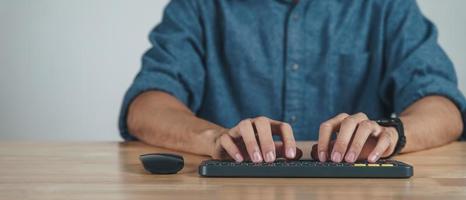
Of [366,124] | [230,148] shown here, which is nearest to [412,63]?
A: [366,124]

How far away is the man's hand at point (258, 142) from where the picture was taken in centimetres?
103

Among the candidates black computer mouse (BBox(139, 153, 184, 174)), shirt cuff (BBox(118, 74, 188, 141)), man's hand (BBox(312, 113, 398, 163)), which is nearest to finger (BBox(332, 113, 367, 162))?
man's hand (BBox(312, 113, 398, 163))

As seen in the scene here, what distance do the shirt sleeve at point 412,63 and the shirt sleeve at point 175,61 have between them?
17.2 inches

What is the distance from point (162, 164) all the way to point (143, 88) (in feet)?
2.26

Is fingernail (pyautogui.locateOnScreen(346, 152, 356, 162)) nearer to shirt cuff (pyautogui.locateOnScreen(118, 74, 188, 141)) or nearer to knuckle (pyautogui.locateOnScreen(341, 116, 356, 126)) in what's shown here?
knuckle (pyautogui.locateOnScreen(341, 116, 356, 126))

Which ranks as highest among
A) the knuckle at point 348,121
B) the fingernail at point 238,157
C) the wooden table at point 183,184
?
the knuckle at point 348,121

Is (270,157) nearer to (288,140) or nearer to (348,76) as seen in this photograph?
(288,140)

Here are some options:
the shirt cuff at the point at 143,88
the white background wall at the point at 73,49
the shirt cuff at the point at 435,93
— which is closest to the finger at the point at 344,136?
the shirt cuff at the point at 435,93

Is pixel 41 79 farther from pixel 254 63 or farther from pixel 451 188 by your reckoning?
pixel 451 188

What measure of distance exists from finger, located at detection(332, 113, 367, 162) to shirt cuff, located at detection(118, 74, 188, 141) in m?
0.65

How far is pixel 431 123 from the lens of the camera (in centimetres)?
145

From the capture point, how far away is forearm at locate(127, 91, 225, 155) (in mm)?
1289

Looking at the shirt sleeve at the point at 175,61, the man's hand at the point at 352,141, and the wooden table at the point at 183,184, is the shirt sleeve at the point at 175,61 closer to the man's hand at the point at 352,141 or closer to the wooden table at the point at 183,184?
the wooden table at the point at 183,184

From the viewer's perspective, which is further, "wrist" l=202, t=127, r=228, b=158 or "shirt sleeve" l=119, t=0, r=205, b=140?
"shirt sleeve" l=119, t=0, r=205, b=140
